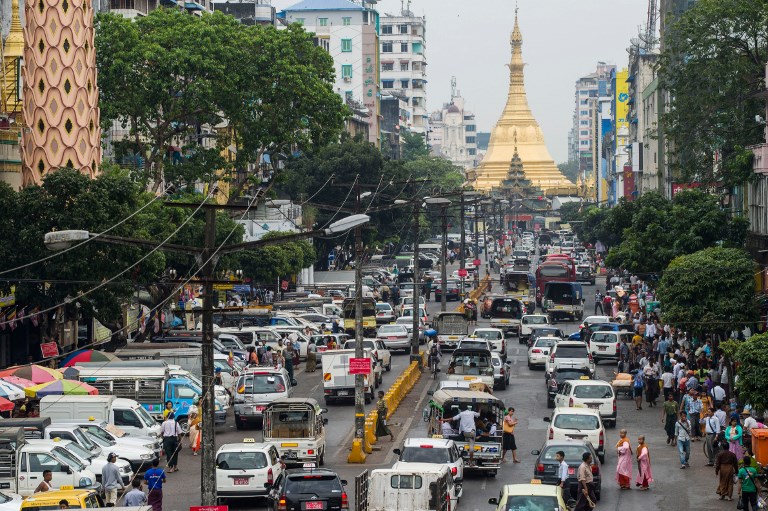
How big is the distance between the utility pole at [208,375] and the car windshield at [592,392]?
57.9 ft

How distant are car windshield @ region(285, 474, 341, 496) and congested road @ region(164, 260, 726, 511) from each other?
323cm

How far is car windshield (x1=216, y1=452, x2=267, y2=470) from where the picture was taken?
30.4 meters

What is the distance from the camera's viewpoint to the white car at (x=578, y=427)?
3497 centimetres

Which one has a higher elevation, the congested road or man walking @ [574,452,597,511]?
man walking @ [574,452,597,511]

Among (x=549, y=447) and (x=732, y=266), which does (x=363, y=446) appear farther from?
(x=732, y=266)

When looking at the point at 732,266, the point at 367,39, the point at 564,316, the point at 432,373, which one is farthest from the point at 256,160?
the point at 367,39

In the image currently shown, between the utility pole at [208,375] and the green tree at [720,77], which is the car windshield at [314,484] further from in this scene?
the green tree at [720,77]

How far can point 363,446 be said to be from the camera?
37500 mm

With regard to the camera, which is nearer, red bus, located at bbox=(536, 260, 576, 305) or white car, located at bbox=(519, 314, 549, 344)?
white car, located at bbox=(519, 314, 549, 344)

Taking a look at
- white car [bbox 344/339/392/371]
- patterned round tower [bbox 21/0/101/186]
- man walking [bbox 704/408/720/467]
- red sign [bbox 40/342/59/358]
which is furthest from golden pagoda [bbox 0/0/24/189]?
man walking [bbox 704/408/720/467]

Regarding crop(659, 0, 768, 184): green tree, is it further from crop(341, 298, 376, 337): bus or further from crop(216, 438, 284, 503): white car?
crop(216, 438, 284, 503): white car

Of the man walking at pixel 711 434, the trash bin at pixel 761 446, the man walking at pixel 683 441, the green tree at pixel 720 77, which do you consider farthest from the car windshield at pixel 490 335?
the trash bin at pixel 761 446

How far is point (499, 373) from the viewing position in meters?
49.8

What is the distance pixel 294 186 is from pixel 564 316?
91.2 ft
